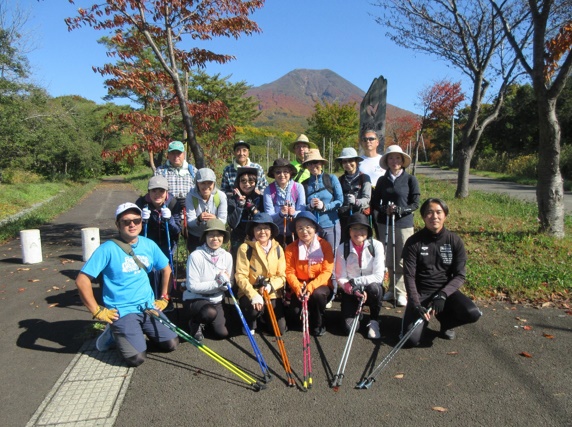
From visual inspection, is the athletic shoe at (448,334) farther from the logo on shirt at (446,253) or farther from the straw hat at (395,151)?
the straw hat at (395,151)

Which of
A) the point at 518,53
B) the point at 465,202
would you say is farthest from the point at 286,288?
the point at 465,202

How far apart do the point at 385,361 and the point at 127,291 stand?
250cm

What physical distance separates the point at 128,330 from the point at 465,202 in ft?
35.2

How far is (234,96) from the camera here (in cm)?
2909

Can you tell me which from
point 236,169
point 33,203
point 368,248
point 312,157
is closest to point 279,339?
point 368,248

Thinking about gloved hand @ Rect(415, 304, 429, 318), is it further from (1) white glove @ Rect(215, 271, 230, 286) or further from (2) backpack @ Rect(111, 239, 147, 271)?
(2) backpack @ Rect(111, 239, 147, 271)

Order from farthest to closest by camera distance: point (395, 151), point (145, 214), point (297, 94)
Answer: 1. point (297, 94)
2. point (395, 151)
3. point (145, 214)

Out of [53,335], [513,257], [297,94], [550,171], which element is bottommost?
[53,335]

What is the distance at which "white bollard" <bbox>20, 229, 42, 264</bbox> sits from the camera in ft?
24.3

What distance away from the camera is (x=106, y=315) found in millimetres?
3672

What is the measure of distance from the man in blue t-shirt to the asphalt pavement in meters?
0.20

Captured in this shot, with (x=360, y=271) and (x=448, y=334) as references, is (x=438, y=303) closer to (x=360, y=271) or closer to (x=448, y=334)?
(x=448, y=334)

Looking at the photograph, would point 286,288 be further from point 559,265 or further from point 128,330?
point 559,265

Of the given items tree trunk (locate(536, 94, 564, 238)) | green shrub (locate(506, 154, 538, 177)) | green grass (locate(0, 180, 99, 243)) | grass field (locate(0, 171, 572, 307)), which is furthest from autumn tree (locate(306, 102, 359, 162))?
tree trunk (locate(536, 94, 564, 238))
